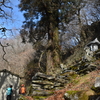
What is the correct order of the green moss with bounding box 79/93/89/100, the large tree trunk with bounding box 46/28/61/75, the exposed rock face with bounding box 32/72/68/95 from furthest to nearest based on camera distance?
the large tree trunk with bounding box 46/28/61/75
the exposed rock face with bounding box 32/72/68/95
the green moss with bounding box 79/93/89/100

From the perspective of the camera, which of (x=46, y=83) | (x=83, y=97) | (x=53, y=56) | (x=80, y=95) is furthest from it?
(x=53, y=56)

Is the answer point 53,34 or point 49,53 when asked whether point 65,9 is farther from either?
point 49,53

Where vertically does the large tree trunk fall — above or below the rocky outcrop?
above

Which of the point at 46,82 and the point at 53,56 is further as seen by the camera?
the point at 53,56

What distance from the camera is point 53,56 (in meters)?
13.8

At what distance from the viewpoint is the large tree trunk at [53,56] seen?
42.8 ft

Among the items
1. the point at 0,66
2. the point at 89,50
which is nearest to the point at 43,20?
the point at 89,50

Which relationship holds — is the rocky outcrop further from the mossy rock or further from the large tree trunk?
the mossy rock

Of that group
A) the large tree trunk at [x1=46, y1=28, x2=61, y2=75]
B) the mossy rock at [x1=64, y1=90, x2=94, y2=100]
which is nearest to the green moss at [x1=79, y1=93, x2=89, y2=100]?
the mossy rock at [x1=64, y1=90, x2=94, y2=100]

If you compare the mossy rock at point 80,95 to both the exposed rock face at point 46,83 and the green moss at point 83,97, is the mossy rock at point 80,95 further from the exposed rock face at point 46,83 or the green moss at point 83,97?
the exposed rock face at point 46,83

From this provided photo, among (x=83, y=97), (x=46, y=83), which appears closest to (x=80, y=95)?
(x=83, y=97)

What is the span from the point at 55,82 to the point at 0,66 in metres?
18.1

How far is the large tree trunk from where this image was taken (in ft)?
42.8

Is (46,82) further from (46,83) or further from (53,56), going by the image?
(53,56)
